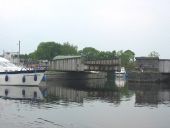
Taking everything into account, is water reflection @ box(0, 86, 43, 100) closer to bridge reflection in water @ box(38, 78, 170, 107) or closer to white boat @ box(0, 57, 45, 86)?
bridge reflection in water @ box(38, 78, 170, 107)

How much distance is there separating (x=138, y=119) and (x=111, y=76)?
7195cm

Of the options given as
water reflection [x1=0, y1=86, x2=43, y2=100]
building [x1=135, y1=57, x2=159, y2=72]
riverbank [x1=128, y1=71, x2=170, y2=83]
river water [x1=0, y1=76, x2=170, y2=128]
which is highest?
building [x1=135, y1=57, x2=159, y2=72]

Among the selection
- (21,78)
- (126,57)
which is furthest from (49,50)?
(21,78)

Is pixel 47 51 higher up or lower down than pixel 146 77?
higher up

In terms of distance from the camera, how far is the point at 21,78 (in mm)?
66312

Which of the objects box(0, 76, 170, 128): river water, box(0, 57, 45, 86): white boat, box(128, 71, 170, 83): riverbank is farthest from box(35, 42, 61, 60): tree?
box(0, 76, 170, 128): river water

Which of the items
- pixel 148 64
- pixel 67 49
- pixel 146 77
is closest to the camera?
pixel 146 77

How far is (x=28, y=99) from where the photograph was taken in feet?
149

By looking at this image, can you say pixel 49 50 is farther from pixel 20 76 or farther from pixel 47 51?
pixel 20 76

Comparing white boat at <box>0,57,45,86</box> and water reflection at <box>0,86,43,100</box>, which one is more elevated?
white boat at <box>0,57,45,86</box>

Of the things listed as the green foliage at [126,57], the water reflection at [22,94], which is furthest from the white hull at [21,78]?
the green foliage at [126,57]

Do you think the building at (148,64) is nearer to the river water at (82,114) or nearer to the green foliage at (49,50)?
the river water at (82,114)

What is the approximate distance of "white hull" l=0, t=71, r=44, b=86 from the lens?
217 feet

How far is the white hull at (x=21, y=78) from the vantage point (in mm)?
66062
